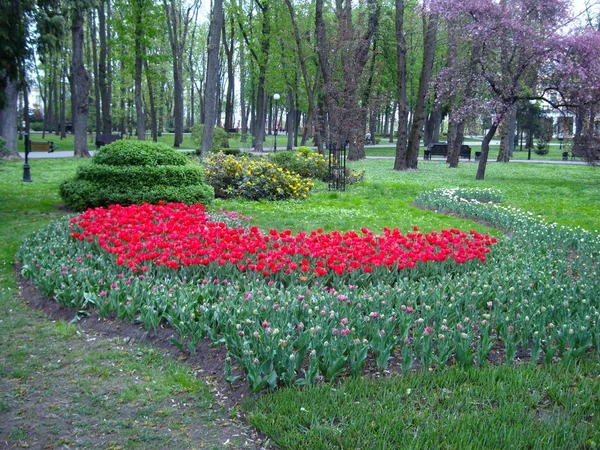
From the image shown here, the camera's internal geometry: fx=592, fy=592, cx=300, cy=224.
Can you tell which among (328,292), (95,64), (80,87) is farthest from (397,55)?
(328,292)

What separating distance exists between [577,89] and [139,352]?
650 inches

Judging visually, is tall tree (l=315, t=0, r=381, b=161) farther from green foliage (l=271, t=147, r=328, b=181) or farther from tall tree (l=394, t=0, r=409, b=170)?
green foliage (l=271, t=147, r=328, b=181)

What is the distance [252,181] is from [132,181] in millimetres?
3105

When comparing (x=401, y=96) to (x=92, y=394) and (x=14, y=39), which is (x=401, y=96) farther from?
(x=92, y=394)

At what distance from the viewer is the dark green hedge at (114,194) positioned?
34.3 feet

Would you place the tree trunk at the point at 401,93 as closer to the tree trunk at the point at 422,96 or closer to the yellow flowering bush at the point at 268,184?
the tree trunk at the point at 422,96

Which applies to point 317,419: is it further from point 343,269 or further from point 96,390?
point 343,269

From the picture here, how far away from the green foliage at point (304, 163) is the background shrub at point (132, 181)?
18.2 feet

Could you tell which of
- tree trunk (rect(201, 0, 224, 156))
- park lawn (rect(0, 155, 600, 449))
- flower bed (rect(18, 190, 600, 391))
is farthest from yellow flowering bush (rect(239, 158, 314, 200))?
park lawn (rect(0, 155, 600, 449))

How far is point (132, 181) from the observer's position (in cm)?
1063

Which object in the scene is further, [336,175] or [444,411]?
[336,175]

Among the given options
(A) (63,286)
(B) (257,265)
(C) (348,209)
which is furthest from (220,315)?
(C) (348,209)

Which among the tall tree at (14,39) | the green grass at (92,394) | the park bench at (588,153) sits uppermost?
the tall tree at (14,39)

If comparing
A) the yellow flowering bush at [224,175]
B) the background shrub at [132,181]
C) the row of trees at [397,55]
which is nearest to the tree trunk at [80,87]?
the row of trees at [397,55]
